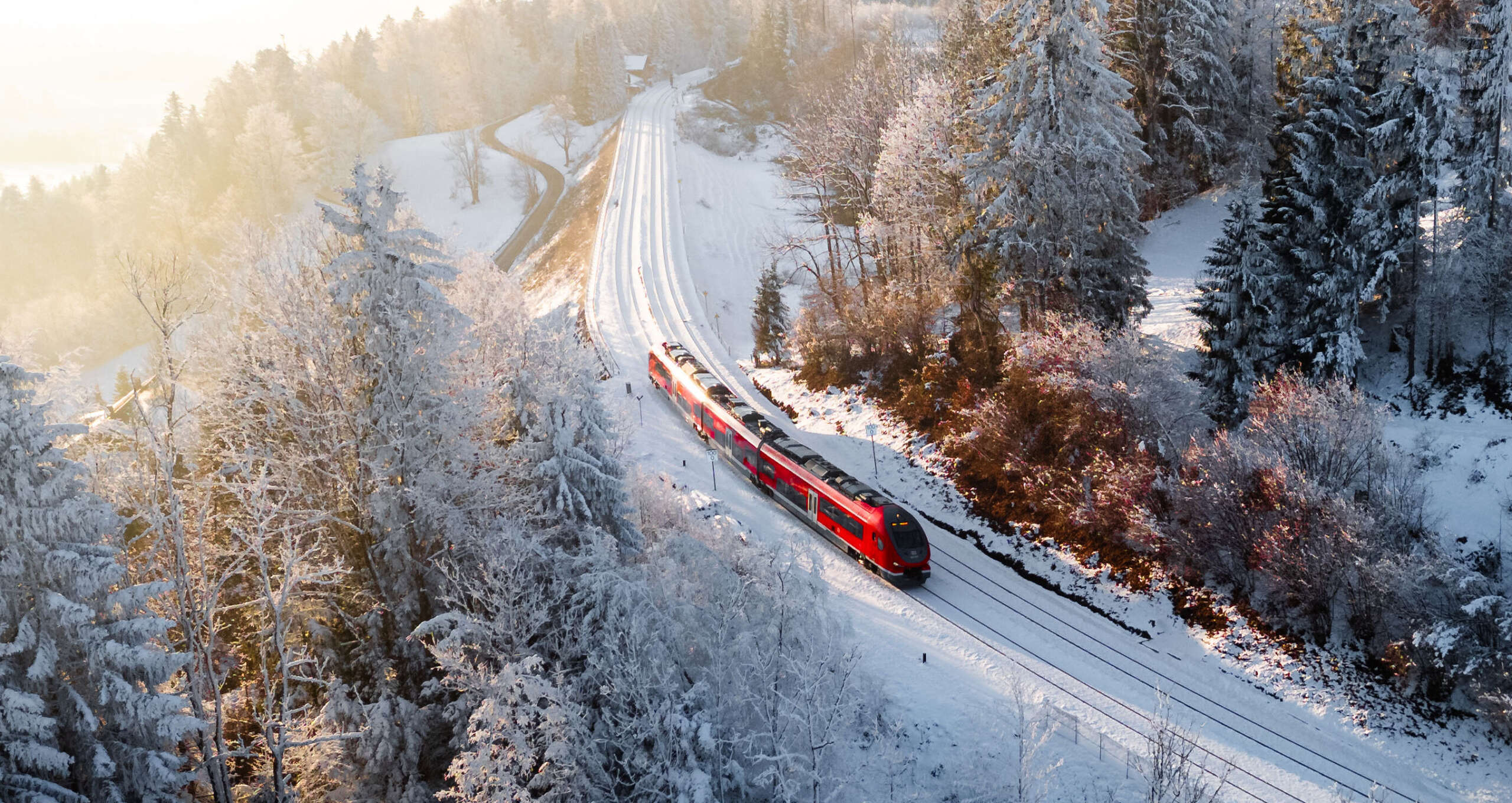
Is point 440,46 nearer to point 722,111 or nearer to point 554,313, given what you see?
point 722,111

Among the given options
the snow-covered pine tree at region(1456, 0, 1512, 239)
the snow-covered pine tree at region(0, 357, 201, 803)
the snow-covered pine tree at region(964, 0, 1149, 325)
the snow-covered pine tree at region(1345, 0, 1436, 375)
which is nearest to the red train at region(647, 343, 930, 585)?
the snow-covered pine tree at region(964, 0, 1149, 325)

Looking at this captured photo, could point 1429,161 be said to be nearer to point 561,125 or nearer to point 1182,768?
point 1182,768

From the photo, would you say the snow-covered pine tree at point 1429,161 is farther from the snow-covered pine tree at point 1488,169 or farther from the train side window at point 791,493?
the train side window at point 791,493

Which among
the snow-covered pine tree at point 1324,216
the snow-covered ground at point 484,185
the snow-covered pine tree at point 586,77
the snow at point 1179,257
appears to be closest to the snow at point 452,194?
the snow-covered ground at point 484,185

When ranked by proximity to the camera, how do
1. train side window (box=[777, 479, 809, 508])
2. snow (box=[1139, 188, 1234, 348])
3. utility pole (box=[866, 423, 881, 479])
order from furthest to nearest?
utility pole (box=[866, 423, 881, 479]), snow (box=[1139, 188, 1234, 348]), train side window (box=[777, 479, 809, 508])

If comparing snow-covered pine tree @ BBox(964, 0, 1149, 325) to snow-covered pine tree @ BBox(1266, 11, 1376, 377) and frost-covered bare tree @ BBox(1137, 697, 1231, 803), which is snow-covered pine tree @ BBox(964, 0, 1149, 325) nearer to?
snow-covered pine tree @ BBox(1266, 11, 1376, 377)

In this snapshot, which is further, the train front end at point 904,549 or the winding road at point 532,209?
the winding road at point 532,209

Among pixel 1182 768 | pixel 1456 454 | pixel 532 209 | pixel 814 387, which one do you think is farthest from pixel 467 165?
pixel 1182 768
